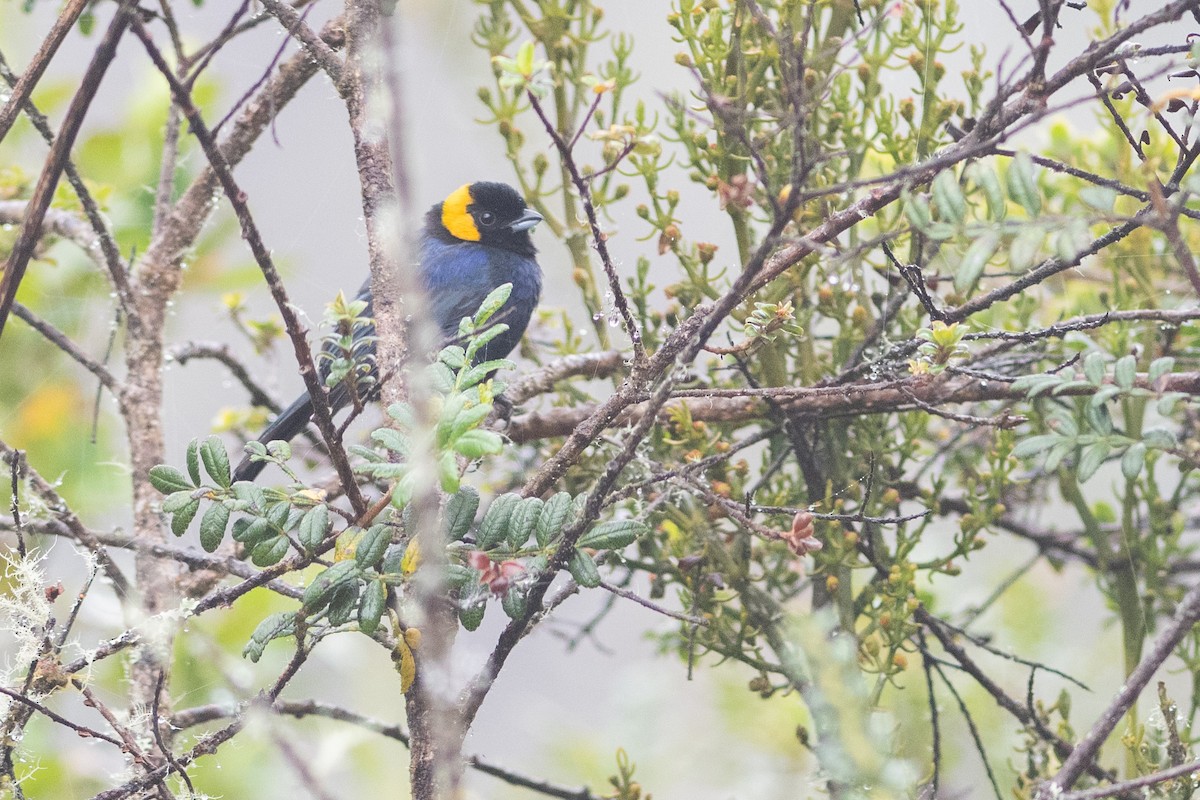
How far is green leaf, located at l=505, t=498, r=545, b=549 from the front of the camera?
1125 millimetres

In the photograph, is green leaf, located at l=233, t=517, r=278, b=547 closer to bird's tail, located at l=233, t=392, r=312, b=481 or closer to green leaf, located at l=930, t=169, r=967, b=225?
green leaf, located at l=930, t=169, r=967, b=225

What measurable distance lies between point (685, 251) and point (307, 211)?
2.27 feet

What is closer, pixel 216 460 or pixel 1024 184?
pixel 1024 184

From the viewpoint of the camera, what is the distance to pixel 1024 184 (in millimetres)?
947

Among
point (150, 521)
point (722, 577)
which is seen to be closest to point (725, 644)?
point (722, 577)

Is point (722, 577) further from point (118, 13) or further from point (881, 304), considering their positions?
point (118, 13)

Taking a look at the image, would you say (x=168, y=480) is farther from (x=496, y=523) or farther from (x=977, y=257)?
(x=977, y=257)

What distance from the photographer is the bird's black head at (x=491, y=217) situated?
3439 millimetres

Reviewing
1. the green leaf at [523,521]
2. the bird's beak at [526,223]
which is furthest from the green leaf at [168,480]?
the bird's beak at [526,223]

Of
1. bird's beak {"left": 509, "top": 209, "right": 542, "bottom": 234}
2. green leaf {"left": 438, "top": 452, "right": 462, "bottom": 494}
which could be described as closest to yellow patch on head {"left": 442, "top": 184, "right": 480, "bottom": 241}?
bird's beak {"left": 509, "top": 209, "right": 542, "bottom": 234}

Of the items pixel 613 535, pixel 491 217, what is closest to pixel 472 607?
pixel 613 535

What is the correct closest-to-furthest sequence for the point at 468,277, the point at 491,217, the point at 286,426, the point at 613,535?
the point at 613,535 < the point at 286,426 < the point at 468,277 < the point at 491,217

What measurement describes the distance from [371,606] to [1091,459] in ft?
2.30

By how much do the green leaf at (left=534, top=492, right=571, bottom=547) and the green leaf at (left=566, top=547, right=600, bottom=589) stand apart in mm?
31
